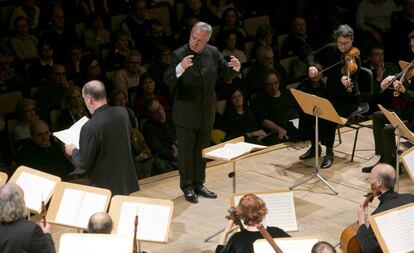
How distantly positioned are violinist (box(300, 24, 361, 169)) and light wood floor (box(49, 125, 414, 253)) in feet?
1.20

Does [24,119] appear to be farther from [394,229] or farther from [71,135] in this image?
[394,229]

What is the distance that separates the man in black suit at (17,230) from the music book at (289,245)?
128 cm

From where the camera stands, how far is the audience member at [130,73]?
9.34m

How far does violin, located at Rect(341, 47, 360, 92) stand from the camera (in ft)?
26.0

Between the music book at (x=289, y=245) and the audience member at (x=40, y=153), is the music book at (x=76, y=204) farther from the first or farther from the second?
the audience member at (x=40, y=153)

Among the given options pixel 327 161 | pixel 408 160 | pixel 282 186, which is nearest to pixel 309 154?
pixel 327 161

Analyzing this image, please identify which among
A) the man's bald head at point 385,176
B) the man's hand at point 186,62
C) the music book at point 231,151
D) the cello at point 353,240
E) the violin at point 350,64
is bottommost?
the cello at point 353,240

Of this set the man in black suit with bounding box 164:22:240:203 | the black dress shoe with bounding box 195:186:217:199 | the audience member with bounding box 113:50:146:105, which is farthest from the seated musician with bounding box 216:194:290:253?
the audience member with bounding box 113:50:146:105

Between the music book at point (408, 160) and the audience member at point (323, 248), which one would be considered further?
the music book at point (408, 160)

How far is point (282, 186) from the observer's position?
7906 millimetres

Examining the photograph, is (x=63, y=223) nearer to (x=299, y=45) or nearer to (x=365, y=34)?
(x=299, y=45)

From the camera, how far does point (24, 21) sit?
941 cm

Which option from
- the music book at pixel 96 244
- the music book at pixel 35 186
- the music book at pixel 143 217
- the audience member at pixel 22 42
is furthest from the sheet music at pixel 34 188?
the audience member at pixel 22 42

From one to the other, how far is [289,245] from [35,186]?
6.50ft
